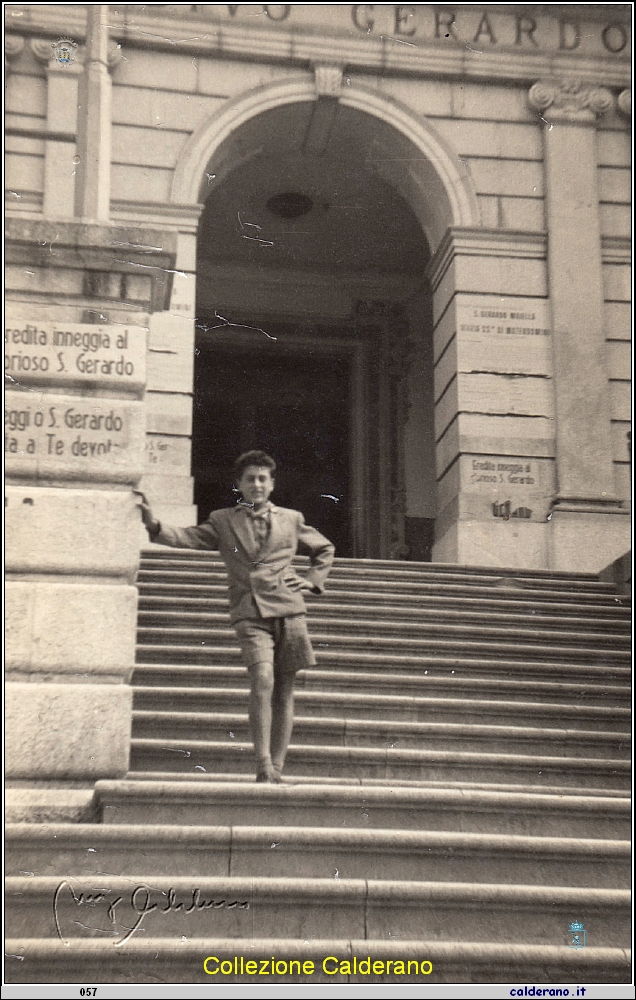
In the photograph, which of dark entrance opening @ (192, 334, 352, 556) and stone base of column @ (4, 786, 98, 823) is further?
dark entrance opening @ (192, 334, 352, 556)

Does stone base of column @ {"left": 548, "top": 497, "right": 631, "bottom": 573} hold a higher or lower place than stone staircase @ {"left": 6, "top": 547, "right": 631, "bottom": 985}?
higher

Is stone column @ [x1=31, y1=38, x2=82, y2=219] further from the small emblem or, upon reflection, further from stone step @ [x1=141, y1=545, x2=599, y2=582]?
stone step @ [x1=141, y1=545, x2=599, y2=582]

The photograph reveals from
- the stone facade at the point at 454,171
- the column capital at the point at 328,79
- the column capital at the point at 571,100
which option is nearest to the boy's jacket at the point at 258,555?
the stone facade at the point at 454,171

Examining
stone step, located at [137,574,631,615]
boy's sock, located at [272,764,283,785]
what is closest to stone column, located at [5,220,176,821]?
boy's sock, located at [272,764,283,785]

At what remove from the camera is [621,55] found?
15133mm

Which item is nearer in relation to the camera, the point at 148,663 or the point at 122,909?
the point at 122,909

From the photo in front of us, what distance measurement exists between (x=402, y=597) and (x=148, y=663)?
102 inches

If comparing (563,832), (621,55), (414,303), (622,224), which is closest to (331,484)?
(414,303)

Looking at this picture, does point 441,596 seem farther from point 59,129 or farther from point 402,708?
point 59,129

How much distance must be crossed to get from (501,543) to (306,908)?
28.2ft

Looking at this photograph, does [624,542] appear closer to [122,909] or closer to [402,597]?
[402,597]

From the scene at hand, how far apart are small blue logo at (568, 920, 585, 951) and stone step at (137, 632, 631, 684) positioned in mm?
3043

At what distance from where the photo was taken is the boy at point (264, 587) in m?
6.44

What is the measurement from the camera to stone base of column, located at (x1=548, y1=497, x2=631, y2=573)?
43.9 feet
